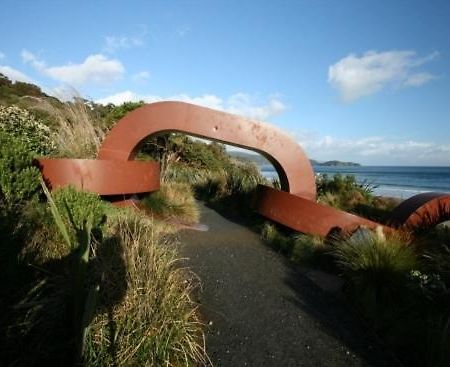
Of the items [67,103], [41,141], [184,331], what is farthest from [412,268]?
[67,103]

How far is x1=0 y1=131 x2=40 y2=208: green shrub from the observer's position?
5.00 meters

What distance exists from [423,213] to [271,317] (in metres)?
3.84

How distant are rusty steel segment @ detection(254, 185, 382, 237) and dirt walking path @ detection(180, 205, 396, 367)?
0.88 metres

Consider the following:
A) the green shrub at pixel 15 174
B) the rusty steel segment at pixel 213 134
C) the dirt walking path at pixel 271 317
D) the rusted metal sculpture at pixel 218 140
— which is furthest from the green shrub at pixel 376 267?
the green shrub at pixel 15 174

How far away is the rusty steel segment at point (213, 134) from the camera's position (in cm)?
686

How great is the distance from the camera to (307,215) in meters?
6.14

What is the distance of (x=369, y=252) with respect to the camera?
4.51 m

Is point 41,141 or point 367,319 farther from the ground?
point 41,141

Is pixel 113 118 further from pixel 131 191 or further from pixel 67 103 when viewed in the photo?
pixel 131 191

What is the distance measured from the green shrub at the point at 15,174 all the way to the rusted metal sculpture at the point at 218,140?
25.4 inches

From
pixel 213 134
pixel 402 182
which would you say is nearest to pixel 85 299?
pixel 213 134

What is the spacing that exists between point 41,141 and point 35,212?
432cm

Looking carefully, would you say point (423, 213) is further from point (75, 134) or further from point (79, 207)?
point (75, 134)

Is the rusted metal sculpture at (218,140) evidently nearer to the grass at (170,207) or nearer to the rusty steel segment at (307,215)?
the rusty steel segment at (307,215)
